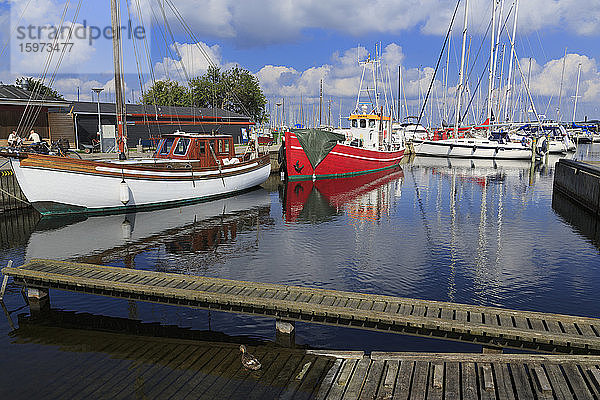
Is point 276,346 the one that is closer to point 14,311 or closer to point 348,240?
point 14,311

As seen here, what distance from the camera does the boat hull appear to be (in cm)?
1808

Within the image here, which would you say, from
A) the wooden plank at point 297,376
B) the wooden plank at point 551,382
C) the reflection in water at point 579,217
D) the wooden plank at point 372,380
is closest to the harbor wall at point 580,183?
the reflection in water at point 579,217

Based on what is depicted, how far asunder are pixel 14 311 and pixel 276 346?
6.06 metres

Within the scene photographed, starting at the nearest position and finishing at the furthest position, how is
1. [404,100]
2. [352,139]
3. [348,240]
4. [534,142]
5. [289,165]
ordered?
[348,240], [289,165], [352,139], [534,142], [404,100]

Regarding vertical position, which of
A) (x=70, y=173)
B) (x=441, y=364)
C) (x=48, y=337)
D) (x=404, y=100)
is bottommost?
(x=48, y=337)

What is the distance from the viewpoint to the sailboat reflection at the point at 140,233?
14602 mm

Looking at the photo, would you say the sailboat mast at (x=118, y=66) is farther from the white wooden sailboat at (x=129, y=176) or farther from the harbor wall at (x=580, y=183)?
the harbor wall at (x=580, y=183)

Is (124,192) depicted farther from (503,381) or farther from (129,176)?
(503,381)

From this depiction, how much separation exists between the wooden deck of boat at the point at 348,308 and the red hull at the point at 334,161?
24028mm

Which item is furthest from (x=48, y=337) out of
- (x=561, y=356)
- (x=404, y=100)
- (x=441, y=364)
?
(x=404, y=100)

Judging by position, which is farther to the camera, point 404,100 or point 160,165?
point 404,100

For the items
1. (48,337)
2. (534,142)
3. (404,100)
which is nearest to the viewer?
(48,337)

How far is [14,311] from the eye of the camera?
972 cm

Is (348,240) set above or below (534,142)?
below
